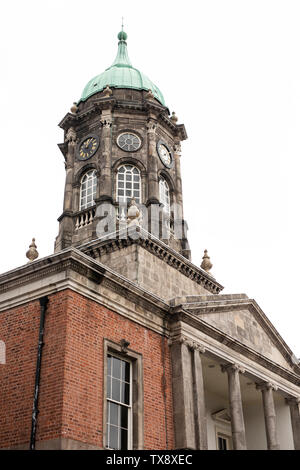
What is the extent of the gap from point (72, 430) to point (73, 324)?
254 cm

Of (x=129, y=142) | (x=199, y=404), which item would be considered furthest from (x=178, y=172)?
(x=199, y=404)

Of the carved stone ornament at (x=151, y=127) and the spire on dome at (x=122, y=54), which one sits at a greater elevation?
the spire on dome at (x=122, y=54)

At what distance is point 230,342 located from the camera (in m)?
18.5

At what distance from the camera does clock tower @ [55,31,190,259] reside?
2570 centimetres

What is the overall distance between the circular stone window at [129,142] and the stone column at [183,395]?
42.9 ft

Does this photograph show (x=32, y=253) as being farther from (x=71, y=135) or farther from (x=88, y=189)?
(x=71, y=135)

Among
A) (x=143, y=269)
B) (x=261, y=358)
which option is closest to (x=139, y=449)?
(x=261, y=358)

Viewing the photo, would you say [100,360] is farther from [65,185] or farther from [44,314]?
[65,185]

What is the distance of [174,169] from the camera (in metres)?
29.0

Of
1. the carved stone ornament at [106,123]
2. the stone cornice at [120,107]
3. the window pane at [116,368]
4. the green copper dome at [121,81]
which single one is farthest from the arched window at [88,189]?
the window pane at [116,368]

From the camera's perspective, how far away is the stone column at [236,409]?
56.0 feet

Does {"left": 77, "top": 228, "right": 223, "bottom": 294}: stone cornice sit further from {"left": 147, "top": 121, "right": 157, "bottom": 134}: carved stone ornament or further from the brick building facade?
{"left": 147, "top": 121, "right": 157, "bottom": 134}: carved stone ornament

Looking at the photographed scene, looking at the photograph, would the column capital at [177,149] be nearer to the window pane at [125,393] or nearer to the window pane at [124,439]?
the window pane at [125,393]

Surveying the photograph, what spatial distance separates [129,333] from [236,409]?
4.52 meters
